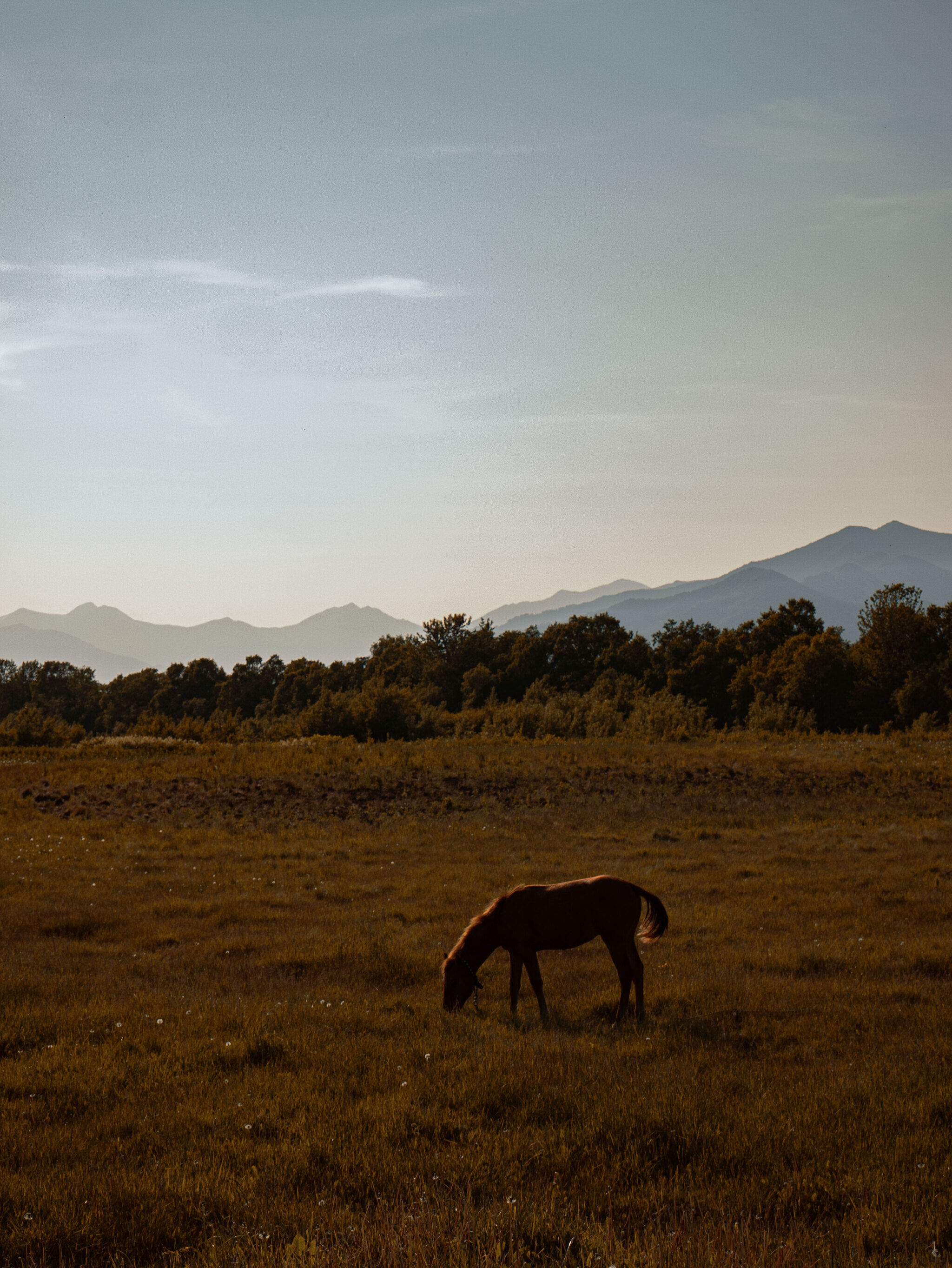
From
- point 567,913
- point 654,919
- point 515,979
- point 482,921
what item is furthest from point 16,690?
point 654,919

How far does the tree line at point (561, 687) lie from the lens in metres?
Answer: 67.2

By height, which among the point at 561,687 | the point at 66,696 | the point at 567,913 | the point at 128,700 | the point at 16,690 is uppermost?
the point at 16,690

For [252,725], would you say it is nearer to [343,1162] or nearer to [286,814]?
[286,814]

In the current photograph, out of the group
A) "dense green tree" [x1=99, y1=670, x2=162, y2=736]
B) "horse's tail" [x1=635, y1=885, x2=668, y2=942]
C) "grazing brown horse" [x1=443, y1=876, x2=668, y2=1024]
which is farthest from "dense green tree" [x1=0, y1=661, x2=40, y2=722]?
"horse's tail" [x1=635, y1=885, x2=668, y2=942]

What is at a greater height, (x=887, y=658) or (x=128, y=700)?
(x=887, y=658)

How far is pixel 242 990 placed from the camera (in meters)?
10.9

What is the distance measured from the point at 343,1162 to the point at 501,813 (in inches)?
878

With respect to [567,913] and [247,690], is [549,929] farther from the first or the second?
[247,690]

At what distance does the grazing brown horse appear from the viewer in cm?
953

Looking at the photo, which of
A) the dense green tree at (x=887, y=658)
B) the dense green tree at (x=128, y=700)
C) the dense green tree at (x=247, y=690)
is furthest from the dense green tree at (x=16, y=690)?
the dense green tree at (x=887, y=658)

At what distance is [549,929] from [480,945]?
881 millimetres

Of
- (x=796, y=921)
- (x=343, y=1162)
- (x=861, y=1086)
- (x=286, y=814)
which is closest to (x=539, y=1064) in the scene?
(x=343, y=1162)

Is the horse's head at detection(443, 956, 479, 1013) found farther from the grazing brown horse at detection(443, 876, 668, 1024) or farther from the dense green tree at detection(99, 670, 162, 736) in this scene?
the dense green tree at detection(99, 670, 162, 736)

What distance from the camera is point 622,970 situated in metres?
9.54
